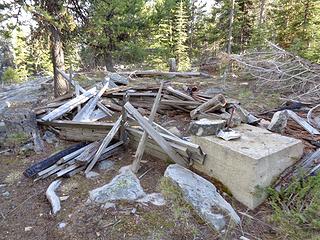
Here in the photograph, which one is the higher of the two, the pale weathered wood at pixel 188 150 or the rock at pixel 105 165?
the pale weathered wood at pixel 188 150

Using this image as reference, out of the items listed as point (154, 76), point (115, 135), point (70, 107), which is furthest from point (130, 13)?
point (115, 135)

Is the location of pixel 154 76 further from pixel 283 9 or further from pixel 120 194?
pixel 283 9

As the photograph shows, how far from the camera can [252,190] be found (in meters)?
3.29

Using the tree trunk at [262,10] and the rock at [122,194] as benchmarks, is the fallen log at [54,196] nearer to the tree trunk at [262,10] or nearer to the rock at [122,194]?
the rock at [122,194]

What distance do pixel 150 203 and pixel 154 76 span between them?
7.36 meters

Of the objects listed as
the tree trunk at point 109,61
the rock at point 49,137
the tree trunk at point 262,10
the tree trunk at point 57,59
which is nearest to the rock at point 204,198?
the rock at point 49,137

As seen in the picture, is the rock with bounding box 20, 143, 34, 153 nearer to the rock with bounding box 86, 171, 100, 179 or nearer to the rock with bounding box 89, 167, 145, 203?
the rock with bounding box 86, 171, 100, 179

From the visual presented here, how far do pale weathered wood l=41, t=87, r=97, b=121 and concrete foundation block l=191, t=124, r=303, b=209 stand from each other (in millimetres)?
3192

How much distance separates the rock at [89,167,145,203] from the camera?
3441 millimetres

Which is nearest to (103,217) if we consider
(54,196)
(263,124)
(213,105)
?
(54,196)

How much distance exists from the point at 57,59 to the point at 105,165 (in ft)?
14.3

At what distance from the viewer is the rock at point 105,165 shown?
442 centimetres

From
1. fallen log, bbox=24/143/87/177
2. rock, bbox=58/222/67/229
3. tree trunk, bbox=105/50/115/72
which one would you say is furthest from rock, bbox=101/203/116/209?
tree trunk, bbox=105/50/115/72

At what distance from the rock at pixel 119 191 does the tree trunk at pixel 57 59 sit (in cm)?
493
